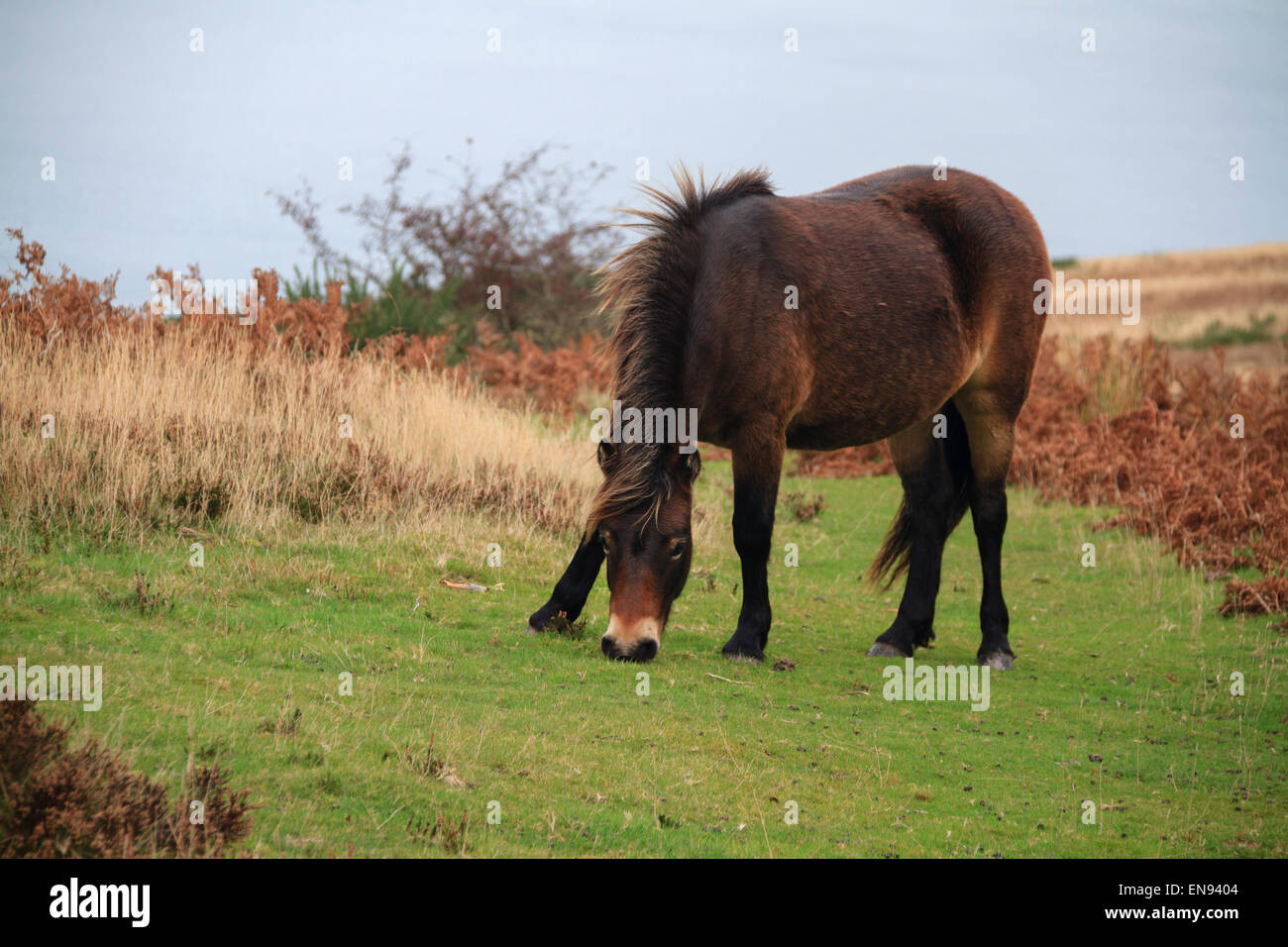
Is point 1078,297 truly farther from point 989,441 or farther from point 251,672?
point 251,672

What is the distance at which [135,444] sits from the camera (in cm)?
945

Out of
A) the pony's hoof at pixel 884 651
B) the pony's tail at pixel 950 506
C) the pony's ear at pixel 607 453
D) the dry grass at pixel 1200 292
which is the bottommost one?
the pony's hoof at pixel 884 651

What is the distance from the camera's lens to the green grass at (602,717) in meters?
4.86

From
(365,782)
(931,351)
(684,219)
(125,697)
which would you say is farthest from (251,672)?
(931,351)

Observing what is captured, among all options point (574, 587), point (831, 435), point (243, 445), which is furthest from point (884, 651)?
point (243, 445)

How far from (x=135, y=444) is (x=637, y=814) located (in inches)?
Result: 247

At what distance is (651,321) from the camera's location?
7.33 meters

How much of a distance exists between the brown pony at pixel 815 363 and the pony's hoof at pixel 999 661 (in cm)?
1

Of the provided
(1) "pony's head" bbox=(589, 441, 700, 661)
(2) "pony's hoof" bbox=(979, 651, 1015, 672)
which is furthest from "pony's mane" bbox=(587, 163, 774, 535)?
(2) "pony's hoof" bbox=(979, 651, 1015, 672)

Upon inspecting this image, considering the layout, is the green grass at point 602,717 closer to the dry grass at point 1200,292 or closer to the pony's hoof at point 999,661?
the pony's hoof at point 999,661

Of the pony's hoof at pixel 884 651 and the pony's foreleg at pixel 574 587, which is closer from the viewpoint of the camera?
the pony's foreleg at pixel 574 587

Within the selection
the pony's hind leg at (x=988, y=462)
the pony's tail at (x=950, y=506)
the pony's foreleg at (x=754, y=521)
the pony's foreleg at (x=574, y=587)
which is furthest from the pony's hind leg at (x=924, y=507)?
the pony's foreleg at (x=574, y=587)

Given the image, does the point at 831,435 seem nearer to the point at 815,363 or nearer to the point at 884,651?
the point at 815,363

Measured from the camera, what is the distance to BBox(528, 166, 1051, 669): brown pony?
7.07 metres
